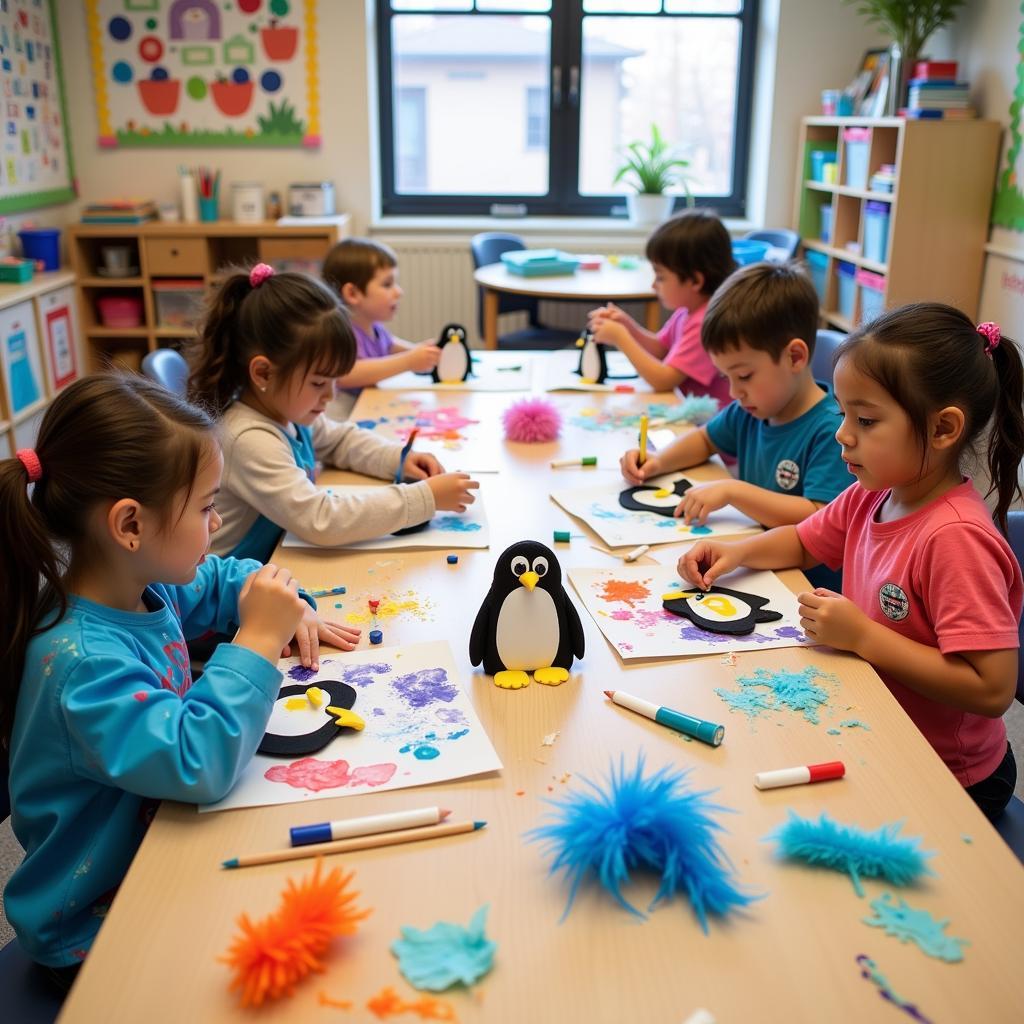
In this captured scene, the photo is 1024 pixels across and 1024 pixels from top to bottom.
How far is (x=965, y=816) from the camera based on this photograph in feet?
2.89

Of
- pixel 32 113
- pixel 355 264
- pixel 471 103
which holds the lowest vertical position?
pixel 355 264

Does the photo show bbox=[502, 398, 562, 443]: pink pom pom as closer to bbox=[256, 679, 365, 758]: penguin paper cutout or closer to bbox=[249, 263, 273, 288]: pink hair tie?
bbox=[249, 263, 273, 288]: pink hair tie

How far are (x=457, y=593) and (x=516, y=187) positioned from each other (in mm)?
4322

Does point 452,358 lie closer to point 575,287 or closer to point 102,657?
point 575,287

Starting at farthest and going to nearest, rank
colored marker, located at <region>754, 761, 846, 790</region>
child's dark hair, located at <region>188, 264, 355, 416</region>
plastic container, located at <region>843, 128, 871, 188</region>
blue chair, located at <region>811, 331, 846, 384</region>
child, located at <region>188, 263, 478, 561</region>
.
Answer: plastic container, located at <region>843, 128, 871, 188</region>, blue chair, located at <region>811, 331, 846, 384</region>, child's dark hair, located at <region>188, 264, 355, 416</region>, child, located at <region>188, 263, 478, 561</region>, colored marker, located at <region>754, 761, 846, 790</region>

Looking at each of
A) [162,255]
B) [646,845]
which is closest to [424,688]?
[646,845]

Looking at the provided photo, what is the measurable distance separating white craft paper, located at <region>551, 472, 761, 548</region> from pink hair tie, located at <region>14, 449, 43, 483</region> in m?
0.82

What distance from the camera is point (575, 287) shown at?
12.7 feet

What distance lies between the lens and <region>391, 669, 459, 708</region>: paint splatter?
1076mm

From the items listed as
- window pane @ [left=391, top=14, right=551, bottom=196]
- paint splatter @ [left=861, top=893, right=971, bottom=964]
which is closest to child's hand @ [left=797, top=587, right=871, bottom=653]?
paint splatter @ [left=861, top=893, right=971, bottom=964]

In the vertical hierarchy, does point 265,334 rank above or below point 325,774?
above

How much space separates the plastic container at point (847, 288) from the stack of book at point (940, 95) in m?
0.73

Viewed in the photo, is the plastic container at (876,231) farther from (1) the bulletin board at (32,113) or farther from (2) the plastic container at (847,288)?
(1) the bulletin board at (32,113)

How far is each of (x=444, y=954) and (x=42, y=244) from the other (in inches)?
170
